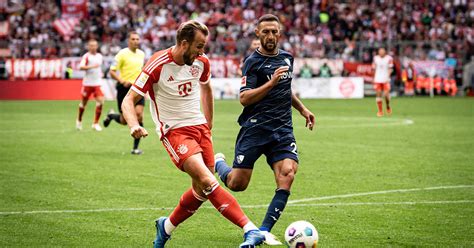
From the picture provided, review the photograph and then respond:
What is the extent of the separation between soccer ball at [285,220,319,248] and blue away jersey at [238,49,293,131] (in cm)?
143

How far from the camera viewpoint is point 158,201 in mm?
11406

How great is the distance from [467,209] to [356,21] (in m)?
39.3

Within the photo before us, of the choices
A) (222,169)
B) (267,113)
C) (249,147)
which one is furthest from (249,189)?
(267,113)

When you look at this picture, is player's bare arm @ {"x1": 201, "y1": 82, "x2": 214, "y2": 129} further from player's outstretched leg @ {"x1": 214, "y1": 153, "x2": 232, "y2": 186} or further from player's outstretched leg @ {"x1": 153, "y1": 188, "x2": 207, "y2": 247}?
player's outstretched leg @ {"x1": 214, "y1": 153, "x2": 232, "y2": 186}

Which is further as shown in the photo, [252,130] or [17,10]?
[17,10]

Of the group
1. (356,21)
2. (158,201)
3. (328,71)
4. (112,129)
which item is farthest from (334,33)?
(158,201)

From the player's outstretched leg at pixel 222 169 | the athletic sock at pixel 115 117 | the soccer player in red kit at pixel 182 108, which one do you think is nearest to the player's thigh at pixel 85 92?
the athletic sock at pixel 115 117

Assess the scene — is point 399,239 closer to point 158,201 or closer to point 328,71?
point 158,201

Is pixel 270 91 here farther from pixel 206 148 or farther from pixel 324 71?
pixel 324 71

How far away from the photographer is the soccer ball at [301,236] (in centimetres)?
771

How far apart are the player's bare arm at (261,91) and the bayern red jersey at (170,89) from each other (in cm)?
55

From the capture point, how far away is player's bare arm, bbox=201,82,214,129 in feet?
28.5

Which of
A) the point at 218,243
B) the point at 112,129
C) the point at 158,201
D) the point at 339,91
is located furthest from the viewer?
the point at 339,91

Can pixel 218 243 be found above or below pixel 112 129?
above
